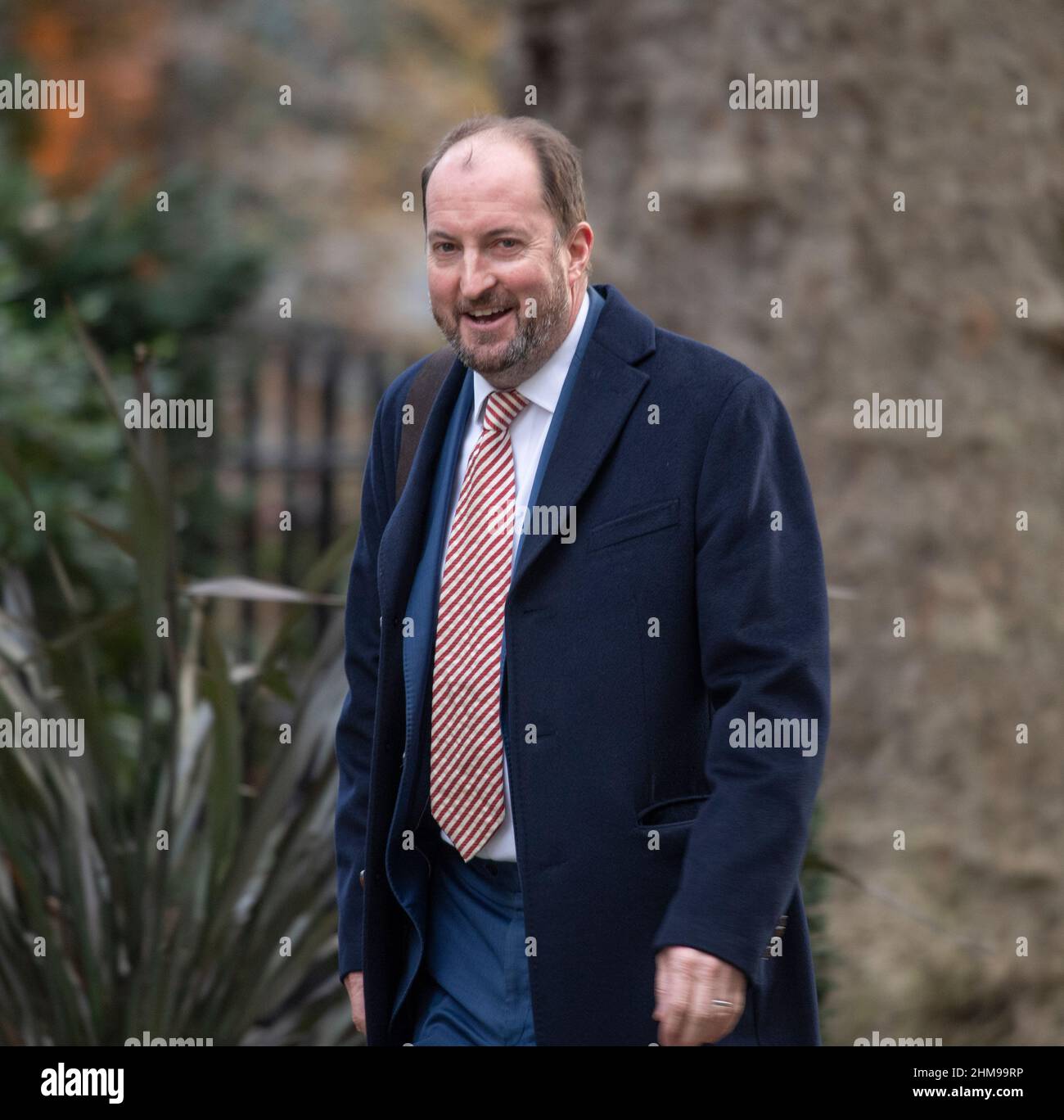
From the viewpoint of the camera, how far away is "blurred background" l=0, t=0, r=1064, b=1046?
3.25 m

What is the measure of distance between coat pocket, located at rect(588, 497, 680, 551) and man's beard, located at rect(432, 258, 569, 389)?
0.28m

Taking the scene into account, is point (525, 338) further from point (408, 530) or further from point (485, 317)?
point (408, 530)

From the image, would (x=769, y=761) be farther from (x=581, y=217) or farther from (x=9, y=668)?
(x=9, y=668)

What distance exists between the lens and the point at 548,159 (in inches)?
90.3

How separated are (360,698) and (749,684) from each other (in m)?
0.77

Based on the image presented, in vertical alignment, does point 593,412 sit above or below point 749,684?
above

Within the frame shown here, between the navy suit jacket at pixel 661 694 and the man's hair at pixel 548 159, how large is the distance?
22 cm

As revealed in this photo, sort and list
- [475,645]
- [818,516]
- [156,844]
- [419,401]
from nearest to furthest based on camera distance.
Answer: [475,645], [419,401], [156,844], [818,516]

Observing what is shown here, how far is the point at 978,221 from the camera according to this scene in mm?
5082

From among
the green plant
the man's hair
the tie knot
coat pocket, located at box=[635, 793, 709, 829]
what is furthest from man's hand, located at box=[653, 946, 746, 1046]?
the green plant

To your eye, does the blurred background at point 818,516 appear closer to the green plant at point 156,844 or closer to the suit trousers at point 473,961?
the green plant at point 156,844

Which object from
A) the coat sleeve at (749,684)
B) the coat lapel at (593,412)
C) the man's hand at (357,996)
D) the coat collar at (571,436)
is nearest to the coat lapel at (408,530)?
the coat collar at (571,436)

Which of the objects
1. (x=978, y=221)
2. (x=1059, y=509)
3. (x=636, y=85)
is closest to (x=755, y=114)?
(x=636, y=85)

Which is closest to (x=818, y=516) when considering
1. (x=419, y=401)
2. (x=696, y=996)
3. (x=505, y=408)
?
(x=419, y=401)
